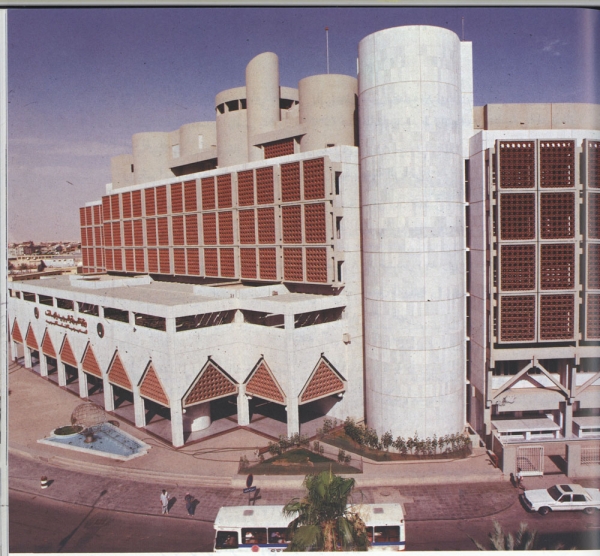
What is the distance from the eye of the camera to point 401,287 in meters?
29.9

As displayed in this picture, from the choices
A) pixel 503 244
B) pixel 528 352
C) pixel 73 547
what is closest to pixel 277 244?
pixel 503 244

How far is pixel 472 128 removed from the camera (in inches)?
1271

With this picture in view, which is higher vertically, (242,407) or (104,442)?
(242,407)

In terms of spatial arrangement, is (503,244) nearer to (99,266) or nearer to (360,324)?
(360,324)

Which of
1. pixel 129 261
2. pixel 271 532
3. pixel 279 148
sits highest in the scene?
pixel 279 148

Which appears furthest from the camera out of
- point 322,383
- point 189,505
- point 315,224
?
point 315,224

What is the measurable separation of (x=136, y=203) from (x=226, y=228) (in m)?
14.9

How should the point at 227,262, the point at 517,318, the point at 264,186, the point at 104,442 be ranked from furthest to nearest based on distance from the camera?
the point at 227,262, the point at 264,186, the point at 104,442, the point at 517,318

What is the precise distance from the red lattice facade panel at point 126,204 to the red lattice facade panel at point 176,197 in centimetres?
805

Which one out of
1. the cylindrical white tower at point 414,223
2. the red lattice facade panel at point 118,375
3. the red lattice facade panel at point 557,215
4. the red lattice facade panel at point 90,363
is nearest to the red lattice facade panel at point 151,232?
the red lattice facade panel at point 90,363

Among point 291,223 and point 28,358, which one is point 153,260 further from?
point 291,223

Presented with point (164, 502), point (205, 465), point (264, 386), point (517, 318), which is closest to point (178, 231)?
point (264, 386)

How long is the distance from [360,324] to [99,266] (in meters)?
36.5

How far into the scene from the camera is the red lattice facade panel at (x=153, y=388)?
31.4 m
